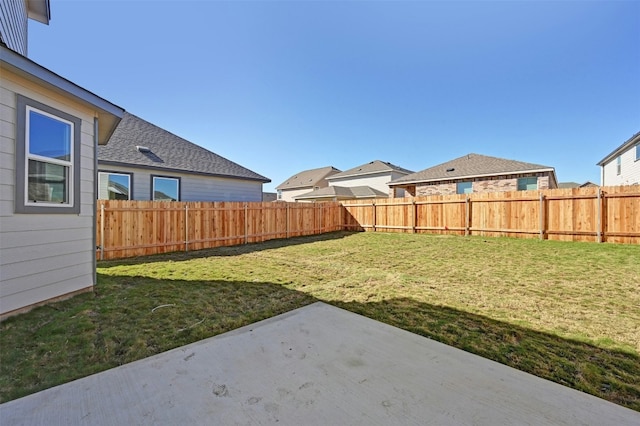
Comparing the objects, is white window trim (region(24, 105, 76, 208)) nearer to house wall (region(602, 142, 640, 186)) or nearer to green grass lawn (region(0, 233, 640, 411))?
green grass lawn (region(0, 233, 640, 411))

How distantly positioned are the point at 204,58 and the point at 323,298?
10.8m

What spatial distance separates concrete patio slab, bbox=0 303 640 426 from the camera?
1620mm

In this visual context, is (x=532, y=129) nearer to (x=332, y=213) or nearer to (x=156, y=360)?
(x=332, y=213)

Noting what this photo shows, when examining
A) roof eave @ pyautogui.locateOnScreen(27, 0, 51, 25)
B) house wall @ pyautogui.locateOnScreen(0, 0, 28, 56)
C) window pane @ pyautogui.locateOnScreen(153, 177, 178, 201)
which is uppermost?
roof eave @ pyautogui.locateOnScreen(27, 0, 51, 25)

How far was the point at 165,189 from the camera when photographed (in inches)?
436

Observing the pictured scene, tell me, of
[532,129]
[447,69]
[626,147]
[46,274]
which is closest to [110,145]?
[46,274]

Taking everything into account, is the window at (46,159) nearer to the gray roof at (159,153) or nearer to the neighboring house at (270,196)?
the gray roof at (159,153)

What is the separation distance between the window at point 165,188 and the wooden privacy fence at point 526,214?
912 centimetres

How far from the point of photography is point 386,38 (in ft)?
37.8

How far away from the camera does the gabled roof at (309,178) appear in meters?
35.5

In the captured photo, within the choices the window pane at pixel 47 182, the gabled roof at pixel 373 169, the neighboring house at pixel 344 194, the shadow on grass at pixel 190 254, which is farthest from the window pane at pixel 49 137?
the gabled roof at pixel 373 169

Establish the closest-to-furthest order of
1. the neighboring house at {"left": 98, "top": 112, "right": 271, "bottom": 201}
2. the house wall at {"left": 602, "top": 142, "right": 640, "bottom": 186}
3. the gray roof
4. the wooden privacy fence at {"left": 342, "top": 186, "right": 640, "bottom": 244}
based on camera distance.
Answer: the wooden privacy fence at {"left": 342, "top": 186, "right": 640, "bottom": 244} → the neighboring house at {"left": 98, "top": 112, "right": 271, "bottom": 201} → the gray roof → the house wall at {"left": 602, "top": 142, "right": 640, "bottom": 186}

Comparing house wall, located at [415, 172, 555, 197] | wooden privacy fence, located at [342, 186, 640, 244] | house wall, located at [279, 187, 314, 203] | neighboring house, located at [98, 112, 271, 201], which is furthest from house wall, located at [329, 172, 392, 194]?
neighboring house, located at [98, 112, 271, 201]

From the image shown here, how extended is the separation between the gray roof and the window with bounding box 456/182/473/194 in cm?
1185
